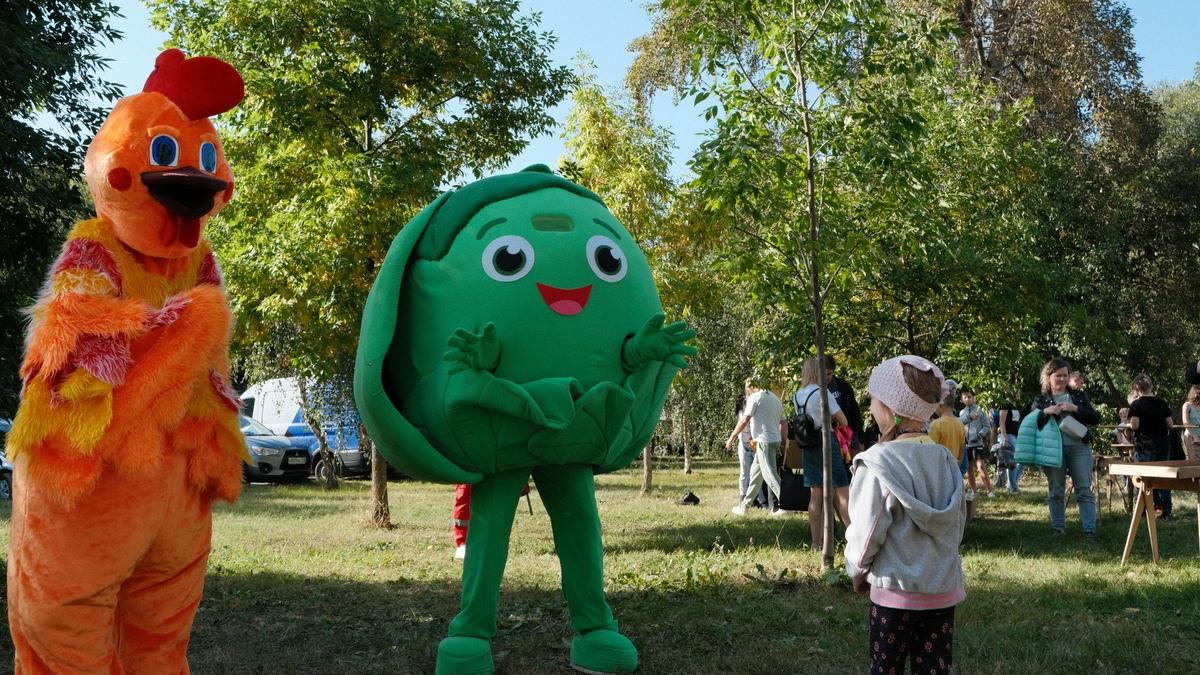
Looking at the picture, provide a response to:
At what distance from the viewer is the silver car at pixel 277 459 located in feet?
67.9

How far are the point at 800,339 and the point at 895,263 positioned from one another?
190cm

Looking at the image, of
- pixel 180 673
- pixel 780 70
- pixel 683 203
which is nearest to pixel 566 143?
pixel 683 203

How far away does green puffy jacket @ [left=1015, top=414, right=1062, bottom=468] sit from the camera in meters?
9.76

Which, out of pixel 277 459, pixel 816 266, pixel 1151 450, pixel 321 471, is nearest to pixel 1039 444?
pixel 1151 450

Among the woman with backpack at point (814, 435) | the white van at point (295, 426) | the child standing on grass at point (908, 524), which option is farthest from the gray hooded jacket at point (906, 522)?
the white van at point (295, 426)

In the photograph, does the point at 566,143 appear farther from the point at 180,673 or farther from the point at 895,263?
the point at 180,673

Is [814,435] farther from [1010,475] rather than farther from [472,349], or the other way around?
[1010,475]

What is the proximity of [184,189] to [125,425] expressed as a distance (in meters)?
0.90

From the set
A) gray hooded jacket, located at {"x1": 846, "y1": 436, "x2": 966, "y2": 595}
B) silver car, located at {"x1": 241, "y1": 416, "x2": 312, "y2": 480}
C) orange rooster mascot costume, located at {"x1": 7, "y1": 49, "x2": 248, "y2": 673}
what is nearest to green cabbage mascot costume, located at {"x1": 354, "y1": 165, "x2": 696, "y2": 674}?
orange rooster mascot costume, located at {"x1": 7, "y1": 49, "x2": 248, "y2": 673}

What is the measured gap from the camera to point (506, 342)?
4812 millimetres

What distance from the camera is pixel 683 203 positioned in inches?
626

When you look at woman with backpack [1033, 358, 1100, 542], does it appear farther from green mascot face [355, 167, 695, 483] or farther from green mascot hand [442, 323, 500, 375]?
green mascot hand [442, 323, 500, 375]

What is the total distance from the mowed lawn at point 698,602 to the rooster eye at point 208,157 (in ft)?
9.13

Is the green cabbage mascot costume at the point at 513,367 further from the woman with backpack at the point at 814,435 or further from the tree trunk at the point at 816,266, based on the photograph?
the woman with backpack at the point at 814,435
